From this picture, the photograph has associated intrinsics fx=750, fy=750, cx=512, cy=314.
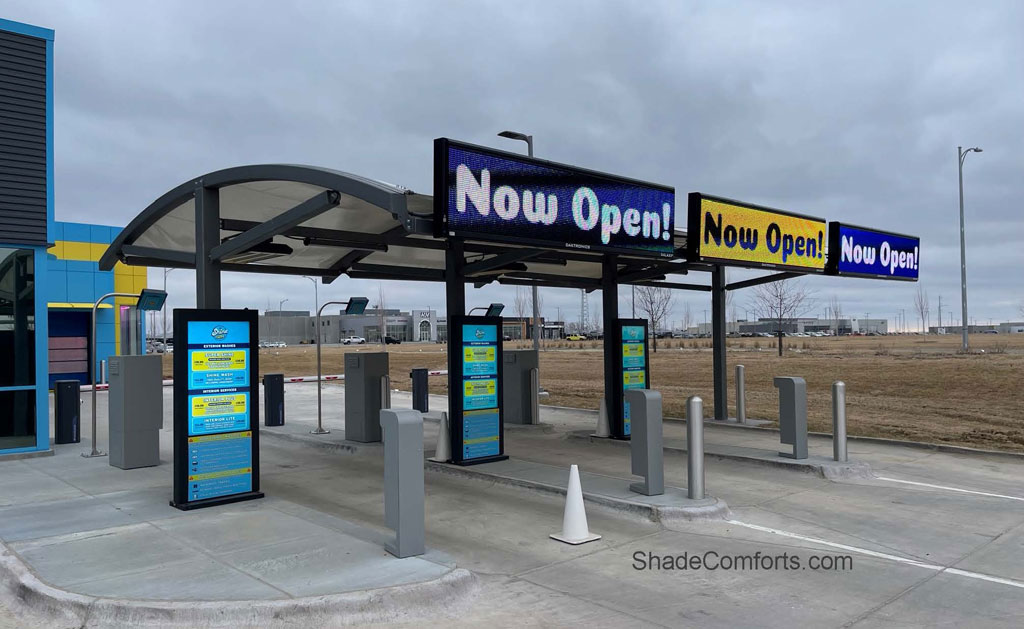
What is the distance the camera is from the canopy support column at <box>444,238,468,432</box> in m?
10.5

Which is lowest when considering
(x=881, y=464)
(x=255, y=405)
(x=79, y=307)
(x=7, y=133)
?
(x=881, y=464)

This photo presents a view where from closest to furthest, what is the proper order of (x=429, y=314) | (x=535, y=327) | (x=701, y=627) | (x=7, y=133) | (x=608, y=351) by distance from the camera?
1. (x=701, y=627)
2. (x=7, y=133)
3. (x=608, y=351)
4. (x=535, y=327)
5. (x=429, y=314)

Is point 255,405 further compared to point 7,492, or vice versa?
point 7,492

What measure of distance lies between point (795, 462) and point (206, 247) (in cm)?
803

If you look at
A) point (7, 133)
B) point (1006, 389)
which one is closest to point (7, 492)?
point (7, 133)

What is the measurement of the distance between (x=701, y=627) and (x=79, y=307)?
95.9ft

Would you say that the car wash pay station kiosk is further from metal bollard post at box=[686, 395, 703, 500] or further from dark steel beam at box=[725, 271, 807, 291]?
dark steel beam at box=[725, 271, 807, 291]

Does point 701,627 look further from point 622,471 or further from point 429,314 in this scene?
point 429,314

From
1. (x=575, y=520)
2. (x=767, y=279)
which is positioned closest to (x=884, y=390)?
(x=767, y=279)

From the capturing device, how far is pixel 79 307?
2819 cm

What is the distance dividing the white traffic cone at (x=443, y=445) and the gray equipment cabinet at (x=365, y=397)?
7.89ft

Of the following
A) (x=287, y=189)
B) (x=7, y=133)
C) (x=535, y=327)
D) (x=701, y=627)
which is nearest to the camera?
(x=701, y=627)

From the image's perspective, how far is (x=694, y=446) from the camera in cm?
796

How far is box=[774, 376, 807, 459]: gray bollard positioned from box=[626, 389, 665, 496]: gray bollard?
2901mm
